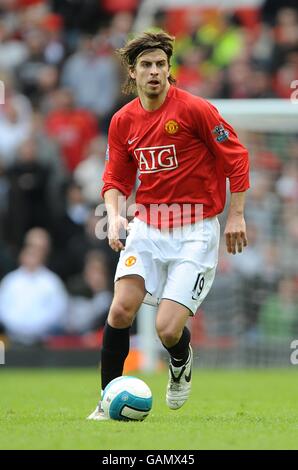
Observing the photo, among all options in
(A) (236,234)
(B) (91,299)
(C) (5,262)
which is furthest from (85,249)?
(A) (236,234)

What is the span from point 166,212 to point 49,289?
7109mm

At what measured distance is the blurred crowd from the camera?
14.3 metres

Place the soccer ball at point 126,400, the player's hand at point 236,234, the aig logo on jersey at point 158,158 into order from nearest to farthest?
the soccer ball at point 126,400 → the player's hand at point 236,234 → the aig logo on jersey at point 158,158

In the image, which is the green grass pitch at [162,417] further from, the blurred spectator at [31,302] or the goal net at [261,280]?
the blurred spectator at [31,302]

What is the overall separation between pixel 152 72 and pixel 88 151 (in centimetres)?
863

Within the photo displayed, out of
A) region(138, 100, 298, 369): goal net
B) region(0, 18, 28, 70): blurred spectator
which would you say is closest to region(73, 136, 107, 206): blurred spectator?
region(138, 100, 298, 369): goal net

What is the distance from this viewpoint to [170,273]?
7.72m

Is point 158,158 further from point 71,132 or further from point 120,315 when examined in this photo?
point 71,132

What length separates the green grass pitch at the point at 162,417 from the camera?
20.5 ft

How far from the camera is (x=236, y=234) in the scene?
7.50 meters

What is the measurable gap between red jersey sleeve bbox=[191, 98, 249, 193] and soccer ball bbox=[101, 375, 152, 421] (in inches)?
56.3

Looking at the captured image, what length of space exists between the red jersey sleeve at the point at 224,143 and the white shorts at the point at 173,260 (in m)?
0.38

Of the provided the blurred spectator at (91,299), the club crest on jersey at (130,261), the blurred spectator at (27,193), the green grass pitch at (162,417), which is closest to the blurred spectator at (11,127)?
the blurred spectator at (27,193)

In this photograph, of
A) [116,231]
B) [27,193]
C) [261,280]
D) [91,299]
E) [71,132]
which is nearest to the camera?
[116,231]
